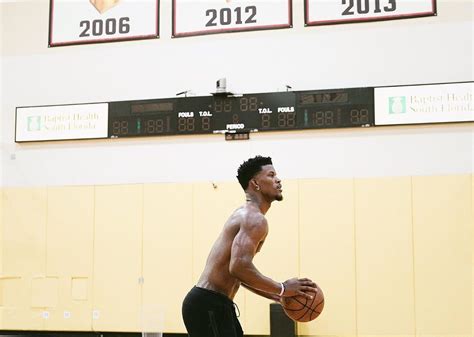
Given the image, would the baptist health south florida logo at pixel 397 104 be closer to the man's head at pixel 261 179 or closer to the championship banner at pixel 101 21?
the championship banner at pixel 101 21

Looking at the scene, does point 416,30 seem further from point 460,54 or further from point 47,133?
point 47,133

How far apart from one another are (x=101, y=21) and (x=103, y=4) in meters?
0.31

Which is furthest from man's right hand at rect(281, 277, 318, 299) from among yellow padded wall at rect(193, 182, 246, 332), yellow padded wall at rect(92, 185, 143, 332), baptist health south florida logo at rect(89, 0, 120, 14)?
baptist health south florida logo at rect(89, 0, 120, 14)

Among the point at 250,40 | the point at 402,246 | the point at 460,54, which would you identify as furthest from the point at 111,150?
the point at 460,54

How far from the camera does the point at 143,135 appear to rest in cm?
1058

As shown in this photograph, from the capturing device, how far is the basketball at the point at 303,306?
498cm

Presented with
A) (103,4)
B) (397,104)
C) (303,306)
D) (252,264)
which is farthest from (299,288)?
(103,4)

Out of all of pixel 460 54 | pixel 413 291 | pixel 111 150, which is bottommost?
pixel 413 291

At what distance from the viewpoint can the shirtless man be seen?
4.73 m

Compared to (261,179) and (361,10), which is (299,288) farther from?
(361,10)

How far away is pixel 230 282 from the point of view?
4.94 metres

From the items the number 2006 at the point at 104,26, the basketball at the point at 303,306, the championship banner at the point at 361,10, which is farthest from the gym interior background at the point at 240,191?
the basketball at the point at 303,306

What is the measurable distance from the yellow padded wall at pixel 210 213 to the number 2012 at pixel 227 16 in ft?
8.33

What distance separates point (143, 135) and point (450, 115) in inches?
178
